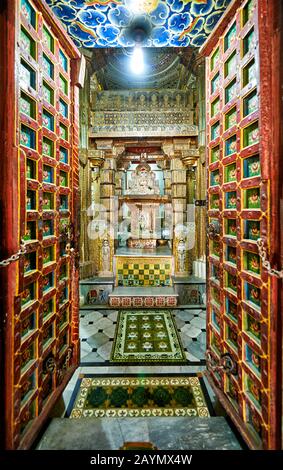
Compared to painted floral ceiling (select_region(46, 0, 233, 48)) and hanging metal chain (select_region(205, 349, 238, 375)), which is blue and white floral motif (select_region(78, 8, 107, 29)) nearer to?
painted floral ceiling (select_region(46, 0, 233, 48))

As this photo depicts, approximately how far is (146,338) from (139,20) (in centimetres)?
528

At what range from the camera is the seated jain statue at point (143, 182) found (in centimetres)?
856

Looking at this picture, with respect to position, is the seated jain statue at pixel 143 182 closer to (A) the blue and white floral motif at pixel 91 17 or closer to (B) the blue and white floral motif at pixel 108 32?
(B) the blue and white floral motif at pixel 108 32

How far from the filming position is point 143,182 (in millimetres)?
8555

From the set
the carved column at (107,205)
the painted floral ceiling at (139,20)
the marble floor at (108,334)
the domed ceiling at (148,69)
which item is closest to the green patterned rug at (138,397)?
the marble floor at (108,334)

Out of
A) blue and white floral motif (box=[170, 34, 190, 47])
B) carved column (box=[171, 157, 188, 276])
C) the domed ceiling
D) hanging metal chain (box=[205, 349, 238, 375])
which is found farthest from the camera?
the domed ceiling

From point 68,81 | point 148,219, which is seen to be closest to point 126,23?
point 68,81

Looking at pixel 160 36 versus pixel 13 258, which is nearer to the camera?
pixel 13 258

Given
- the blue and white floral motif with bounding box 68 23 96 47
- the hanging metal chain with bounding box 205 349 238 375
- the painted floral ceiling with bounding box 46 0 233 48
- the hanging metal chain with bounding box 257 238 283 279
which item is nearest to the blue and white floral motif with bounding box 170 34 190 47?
the painted floral ceiling with bounding box 46 0 233 48

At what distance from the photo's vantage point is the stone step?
1955mm

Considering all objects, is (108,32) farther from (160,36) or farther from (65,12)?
(160,36)

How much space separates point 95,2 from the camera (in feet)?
7.75

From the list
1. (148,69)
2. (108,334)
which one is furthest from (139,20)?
(148,69)

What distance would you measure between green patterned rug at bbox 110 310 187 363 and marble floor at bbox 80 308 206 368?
135mm
